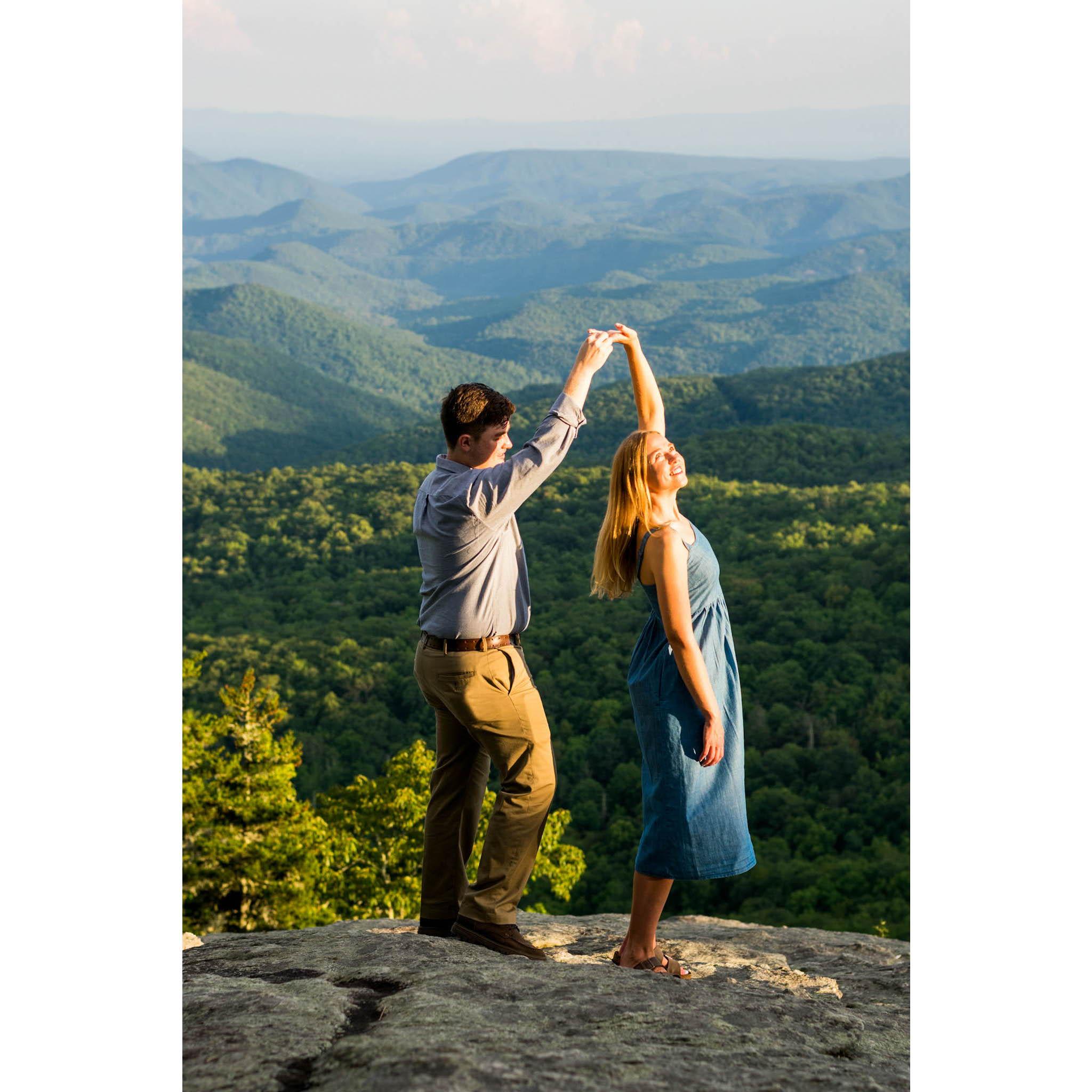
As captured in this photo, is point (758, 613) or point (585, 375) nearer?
point (585, 375)

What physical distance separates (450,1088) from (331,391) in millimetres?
150892

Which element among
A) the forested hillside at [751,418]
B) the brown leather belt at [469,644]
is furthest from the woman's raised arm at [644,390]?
the forested hillside at [751,418]

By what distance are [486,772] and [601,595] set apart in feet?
2.89

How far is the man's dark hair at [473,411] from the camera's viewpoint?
3.60m

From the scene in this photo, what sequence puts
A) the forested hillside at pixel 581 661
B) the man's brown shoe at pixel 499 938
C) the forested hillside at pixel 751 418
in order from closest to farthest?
the man's brown shoe at pixel 499 938
the forested hillside at pixel 581 661
the forested hillside at pixel 751 418

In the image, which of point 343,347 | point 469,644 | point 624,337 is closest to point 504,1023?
point 469,644

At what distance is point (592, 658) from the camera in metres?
33.5

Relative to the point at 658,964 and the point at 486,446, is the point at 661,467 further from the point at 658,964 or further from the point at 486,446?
the point at 658,964

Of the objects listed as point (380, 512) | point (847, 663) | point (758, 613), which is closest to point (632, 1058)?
point (847, 663)

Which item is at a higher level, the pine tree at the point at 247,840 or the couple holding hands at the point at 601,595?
the couple holding hands at the point at 601,595

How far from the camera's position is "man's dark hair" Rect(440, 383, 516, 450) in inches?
142

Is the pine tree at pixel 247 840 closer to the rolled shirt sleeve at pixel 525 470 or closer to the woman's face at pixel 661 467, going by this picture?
the rolled shirt sleeve at pixel 525 470

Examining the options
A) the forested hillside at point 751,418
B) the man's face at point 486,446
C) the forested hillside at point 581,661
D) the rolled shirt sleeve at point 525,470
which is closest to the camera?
the rolled shirt sleeve at point 525,470

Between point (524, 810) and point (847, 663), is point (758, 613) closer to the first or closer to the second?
point (847, 663)
